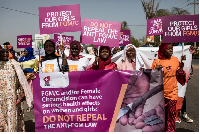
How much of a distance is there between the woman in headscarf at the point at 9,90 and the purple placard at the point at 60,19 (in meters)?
1.22

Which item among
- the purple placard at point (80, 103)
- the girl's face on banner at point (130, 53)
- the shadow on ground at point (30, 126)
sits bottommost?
the shadow on ground at point (30, 126)

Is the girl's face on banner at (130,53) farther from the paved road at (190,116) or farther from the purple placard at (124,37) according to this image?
the purple placard at (124,37)

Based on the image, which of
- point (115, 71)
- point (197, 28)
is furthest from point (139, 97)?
point (197, 28)

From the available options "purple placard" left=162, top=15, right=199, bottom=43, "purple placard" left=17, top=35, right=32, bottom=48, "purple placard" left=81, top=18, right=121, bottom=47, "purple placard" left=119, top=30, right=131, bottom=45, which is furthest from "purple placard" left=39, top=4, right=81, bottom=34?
"purple placard" left=17, top=35, right=32, bottom=48

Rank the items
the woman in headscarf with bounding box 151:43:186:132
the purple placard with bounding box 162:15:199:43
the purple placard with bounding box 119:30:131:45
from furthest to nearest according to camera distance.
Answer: the purple placard with bounding box 119:30:131:45 < the purple placard with bounding box 162:15:199:43 < the woman in headscarf with bounding box 151:43:186:132

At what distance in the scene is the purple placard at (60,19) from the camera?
432cm

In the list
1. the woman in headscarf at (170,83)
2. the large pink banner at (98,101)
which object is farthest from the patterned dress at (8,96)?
the woman in headscarf at (170,83)

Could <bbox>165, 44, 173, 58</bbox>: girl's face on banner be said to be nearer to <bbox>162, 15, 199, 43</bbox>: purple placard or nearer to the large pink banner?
<bbox>162, 15, 199, 43</bbox>: purple placard

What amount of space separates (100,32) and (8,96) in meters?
2.21

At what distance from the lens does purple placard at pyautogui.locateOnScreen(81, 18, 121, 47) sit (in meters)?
4.46

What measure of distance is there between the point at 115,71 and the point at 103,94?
15.9 inches

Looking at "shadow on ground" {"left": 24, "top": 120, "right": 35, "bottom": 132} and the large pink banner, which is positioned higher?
the large pink banner

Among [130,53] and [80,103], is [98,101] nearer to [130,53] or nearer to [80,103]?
[80,103]

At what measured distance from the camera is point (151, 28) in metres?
7.56
